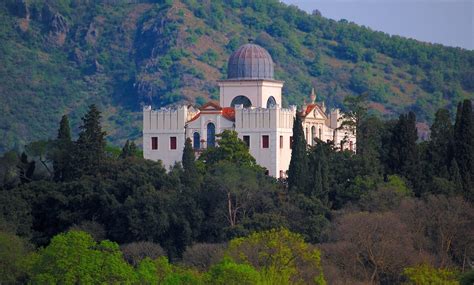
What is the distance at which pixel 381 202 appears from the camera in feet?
346

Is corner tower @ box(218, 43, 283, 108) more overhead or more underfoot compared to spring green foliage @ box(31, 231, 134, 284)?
more overhead

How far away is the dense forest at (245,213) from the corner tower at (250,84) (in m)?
4.36

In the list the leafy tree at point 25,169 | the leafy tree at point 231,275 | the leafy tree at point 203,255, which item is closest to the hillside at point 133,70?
the leafy tree at point 25,169

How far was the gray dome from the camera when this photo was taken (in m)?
117

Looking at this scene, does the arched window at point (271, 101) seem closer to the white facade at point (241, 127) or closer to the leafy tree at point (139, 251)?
the white facade at point (241, 127)

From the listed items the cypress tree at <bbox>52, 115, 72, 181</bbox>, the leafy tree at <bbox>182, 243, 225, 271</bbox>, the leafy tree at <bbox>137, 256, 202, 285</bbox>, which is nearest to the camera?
the leafy tree at <bbox>137, 256, 202, 285</bbox>

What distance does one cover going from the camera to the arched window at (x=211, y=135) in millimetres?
114375

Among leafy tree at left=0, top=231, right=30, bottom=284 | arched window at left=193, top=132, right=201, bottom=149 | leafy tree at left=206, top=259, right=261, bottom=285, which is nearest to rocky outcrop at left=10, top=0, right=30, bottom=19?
arched window at left=193, top=132, right=201, bottom=149

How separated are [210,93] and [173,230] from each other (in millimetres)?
72681

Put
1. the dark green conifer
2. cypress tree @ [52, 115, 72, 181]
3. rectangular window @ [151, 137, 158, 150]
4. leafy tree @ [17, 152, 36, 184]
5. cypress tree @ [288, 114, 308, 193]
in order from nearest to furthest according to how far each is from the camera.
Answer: cypress tree @ [288, 114, 308, 193]
the dark green conifer
cypress tree @ [52, 115, 72, 181]
leafy tree @ [17, 152, 36, 184]
rectangular window @ [151, 137, 158, 150]

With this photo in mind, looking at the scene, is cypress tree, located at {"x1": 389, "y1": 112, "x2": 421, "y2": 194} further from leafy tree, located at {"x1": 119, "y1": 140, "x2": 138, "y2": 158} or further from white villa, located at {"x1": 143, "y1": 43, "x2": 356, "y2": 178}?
leafy tree, located at {"x1": 119, "y1": 140, "x2": 138, "y2": 158}

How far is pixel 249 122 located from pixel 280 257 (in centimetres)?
2066

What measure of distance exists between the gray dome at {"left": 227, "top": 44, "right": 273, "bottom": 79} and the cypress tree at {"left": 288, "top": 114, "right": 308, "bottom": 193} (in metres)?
10.4

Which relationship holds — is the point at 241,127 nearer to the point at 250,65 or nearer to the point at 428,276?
the point at 250,65
